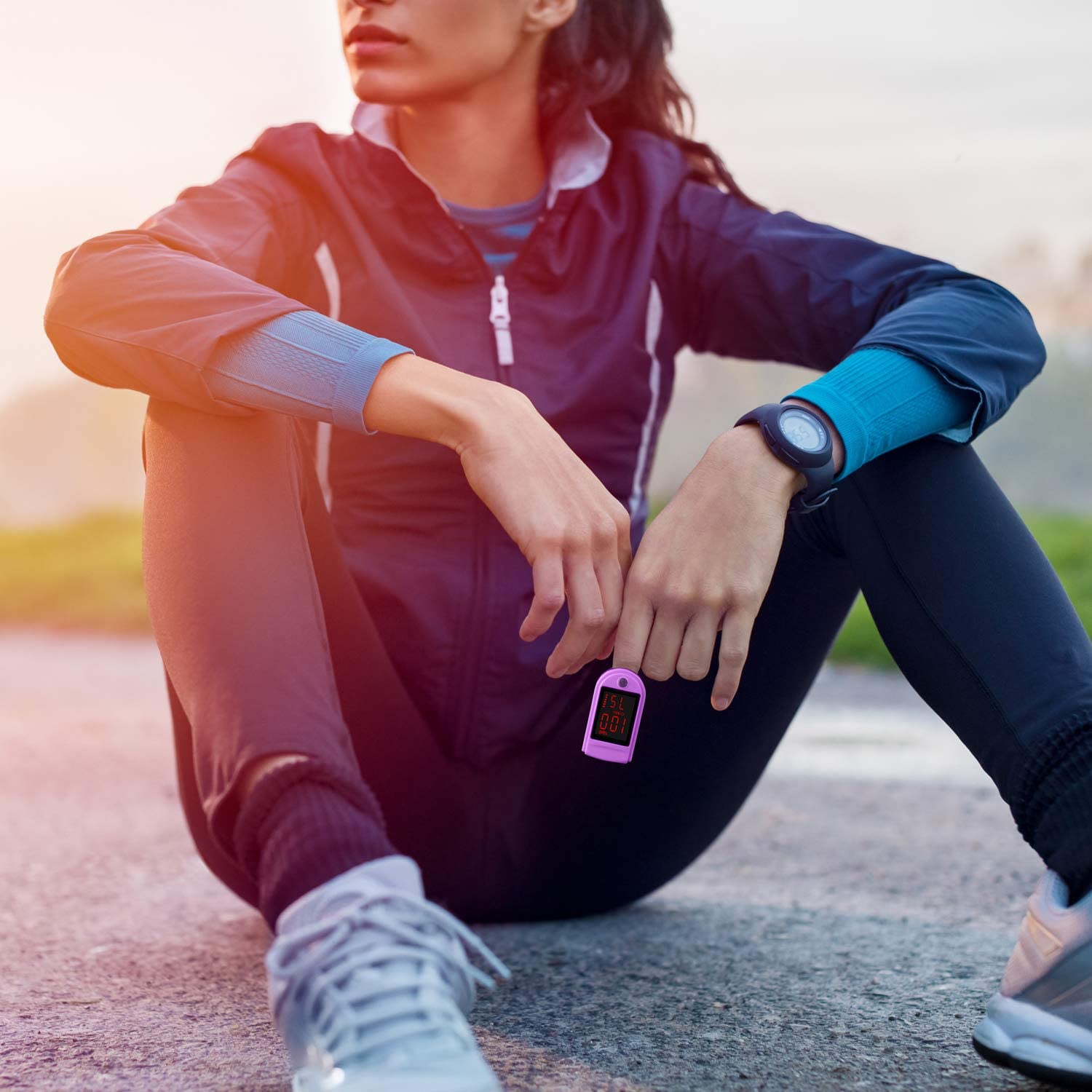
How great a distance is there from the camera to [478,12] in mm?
1685

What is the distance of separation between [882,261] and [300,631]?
92cm

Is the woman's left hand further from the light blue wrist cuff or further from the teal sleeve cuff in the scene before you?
the light blue wrist cuff

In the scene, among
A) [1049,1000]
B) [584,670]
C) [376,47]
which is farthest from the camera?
[376,47]

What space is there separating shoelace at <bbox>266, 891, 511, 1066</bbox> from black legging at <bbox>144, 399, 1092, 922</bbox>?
143 millimetres

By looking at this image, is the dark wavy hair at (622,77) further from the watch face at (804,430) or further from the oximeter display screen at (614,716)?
the oximeter display screen at (614,716)

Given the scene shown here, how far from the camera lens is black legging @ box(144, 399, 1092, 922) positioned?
3.83ft

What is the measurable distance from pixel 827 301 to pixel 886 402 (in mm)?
408

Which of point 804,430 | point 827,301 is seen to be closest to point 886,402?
point 804,430

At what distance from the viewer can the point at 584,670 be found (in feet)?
5.05

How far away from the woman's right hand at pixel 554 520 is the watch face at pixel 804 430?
185mm

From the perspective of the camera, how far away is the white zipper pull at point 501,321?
1.67 metres

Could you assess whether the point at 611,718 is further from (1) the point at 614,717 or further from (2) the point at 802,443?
(2) the point at 802,443

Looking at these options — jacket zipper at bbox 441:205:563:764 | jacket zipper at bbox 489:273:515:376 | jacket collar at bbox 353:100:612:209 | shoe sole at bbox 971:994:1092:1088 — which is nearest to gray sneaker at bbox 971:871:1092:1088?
shoe sole at bbox 971:994:1092:1088

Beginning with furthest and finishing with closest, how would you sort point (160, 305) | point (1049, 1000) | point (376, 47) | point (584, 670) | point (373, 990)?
point (376, 47)
point (584, 670)
point (160, 305)
point (1049, 1000)
point (373, 990)
